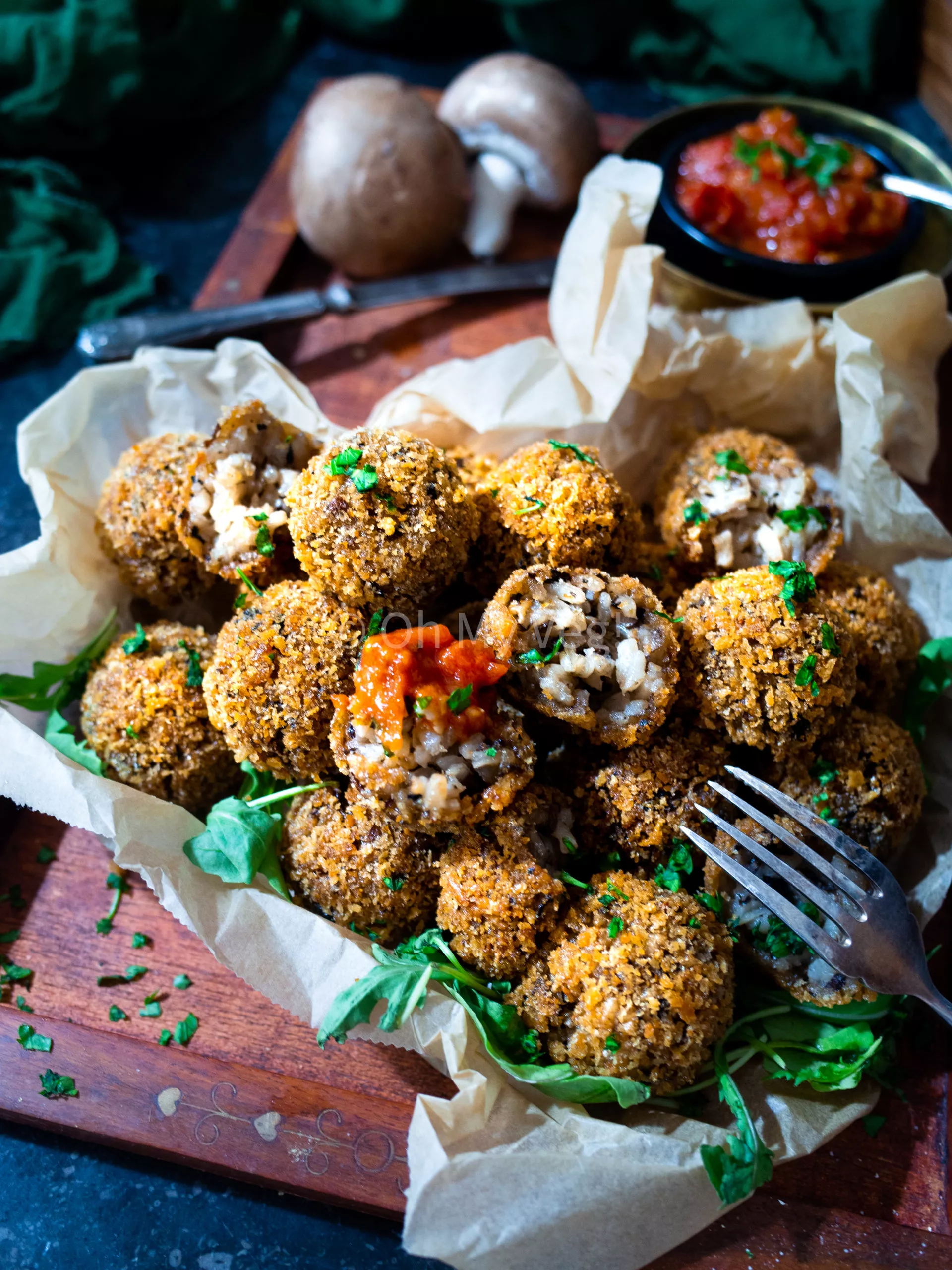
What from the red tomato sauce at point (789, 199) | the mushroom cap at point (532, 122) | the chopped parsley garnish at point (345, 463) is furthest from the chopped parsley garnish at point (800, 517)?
the mushroom cap at point (532, 122)

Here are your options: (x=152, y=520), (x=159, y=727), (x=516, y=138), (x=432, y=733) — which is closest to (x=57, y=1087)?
(x=159, y=727)

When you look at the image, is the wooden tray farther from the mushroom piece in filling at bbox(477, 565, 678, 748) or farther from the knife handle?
the knife handle

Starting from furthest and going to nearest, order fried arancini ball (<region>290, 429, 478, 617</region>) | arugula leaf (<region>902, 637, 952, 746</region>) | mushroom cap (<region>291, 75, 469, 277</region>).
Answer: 1. mushroom cap (<region>291, 75, 469, 277</region>)
2. arugula leaf (<region>902, 637, 952, 746</region>)
3. fried arancini ball (<region>290, 429, 478, 617</region>)

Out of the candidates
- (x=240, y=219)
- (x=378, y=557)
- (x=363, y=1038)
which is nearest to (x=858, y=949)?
(x=363, y=1038)

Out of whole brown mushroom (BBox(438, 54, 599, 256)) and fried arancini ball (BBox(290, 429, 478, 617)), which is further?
whole brown mushroom (BBox(438, 54, 599, 256))

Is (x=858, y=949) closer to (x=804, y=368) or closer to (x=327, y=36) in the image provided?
(x=804, y=368)

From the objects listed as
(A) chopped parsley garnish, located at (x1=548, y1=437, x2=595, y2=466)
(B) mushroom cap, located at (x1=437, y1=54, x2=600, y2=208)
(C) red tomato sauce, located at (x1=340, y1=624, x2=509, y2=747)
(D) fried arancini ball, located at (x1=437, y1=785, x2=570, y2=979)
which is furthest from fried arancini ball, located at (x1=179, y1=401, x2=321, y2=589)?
(B) mushroom cap, located at (x1=437, y1=54, x2=600, y2=208)
